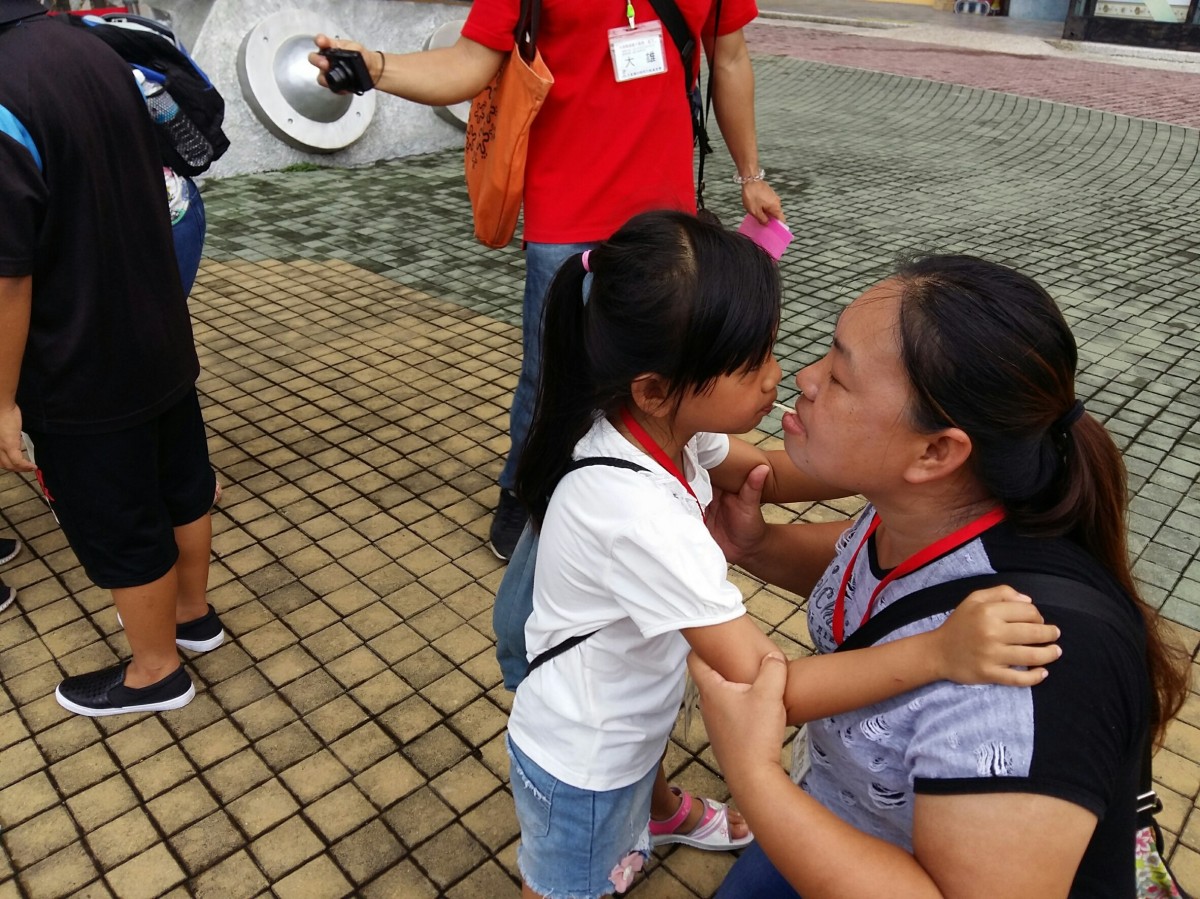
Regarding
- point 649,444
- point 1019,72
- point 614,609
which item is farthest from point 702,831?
point 1019,72

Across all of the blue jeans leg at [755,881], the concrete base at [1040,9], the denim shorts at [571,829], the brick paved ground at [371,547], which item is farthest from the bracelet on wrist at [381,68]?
the concrete base at [1040,9]

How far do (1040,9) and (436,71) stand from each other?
21165 millimetres

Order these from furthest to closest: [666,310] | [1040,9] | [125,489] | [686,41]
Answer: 1. [1040,9]
2. [686,41]
3. [125,489]
4. [666,310]

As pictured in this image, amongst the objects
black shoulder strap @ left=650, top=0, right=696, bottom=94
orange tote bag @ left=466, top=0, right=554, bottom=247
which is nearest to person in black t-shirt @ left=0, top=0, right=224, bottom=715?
orange tote bag @ left=466, top=0, right=554, bottom=247

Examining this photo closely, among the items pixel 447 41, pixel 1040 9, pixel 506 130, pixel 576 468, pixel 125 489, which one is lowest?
pixel 1040 9

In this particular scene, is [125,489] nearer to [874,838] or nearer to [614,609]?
[614,609]

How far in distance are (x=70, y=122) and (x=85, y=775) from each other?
1.53 metres

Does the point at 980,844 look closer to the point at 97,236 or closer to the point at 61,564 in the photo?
the point at 97,236

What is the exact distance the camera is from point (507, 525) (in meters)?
3.14

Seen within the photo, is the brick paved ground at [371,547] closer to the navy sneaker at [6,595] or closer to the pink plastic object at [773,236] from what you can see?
the navy sneaker at [6,595]

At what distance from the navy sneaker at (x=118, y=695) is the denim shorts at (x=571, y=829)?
1270 millimetres

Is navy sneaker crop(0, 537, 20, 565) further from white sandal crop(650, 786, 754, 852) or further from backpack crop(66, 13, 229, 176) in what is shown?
white sandal crop(650, 786, 754, 852)

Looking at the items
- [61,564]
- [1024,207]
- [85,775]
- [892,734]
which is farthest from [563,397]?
[1024,207]

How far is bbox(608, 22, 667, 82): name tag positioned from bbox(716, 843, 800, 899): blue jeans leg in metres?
1.99
